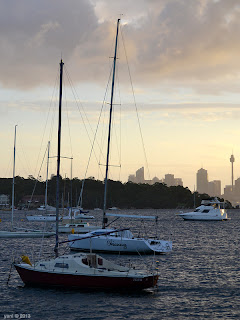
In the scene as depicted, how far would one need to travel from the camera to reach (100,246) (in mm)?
52812

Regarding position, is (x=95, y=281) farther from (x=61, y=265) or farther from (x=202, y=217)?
(x=202, y=217)

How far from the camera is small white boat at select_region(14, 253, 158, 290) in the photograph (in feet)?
107

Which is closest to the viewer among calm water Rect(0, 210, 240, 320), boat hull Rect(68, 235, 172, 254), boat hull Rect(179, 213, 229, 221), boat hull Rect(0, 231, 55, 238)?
calm water Rect(0, 210, 240, 320)

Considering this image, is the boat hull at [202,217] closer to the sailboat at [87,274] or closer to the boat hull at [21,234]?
the boat hull at [21,234]

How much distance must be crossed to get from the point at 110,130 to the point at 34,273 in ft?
75.3

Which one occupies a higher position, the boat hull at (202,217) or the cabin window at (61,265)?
the boat hull at (202,217)

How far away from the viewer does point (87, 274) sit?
108 feet

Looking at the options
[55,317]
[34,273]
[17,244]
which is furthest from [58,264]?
[17,244]

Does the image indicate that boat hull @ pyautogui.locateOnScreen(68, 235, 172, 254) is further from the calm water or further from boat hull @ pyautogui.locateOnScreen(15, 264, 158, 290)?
boat hull @ pyautogui.locateOnScreen(15, 264, 158, 290)

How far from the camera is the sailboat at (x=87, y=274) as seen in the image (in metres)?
32.7

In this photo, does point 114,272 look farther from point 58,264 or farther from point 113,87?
point 113,87

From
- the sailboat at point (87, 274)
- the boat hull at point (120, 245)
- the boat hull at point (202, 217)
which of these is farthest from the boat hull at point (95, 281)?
the boat hull at point (202, 217)

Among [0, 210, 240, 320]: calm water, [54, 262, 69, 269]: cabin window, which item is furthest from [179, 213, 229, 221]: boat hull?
[54, 262, 69, 269]: cabin window

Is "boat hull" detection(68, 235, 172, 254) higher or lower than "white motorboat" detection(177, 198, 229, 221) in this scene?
lower
